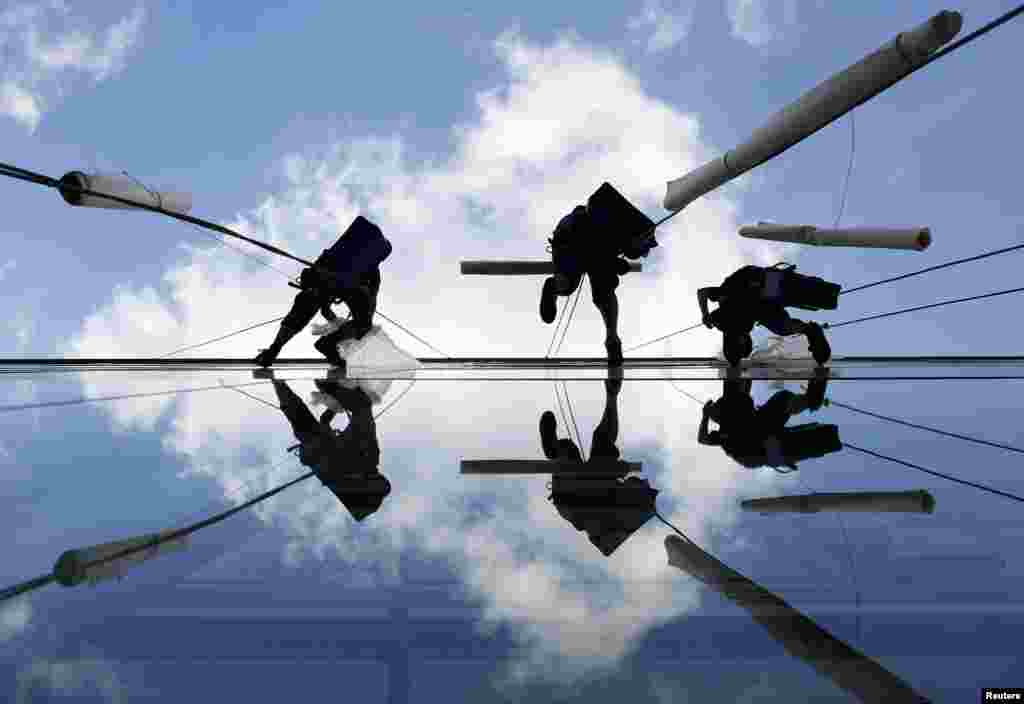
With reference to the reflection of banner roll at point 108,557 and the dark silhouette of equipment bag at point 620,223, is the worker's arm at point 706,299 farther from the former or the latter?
the reflection of banner roll at point 108,557

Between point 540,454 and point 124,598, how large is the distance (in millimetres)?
653

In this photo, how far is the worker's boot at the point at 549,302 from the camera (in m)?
3.85

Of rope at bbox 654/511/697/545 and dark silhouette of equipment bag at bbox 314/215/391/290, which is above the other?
dark silhouette of equipment bag at bbox 314/215/391/290

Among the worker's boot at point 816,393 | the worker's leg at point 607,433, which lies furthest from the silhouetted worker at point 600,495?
the worker's boot at point 816,393

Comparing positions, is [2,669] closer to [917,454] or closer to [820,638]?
[820,638]

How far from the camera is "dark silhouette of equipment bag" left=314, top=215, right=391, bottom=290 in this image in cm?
334

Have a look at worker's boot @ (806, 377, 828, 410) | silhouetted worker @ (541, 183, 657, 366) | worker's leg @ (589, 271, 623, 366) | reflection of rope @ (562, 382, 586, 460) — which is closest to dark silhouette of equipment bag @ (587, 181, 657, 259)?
silhouetted worker @ (541, 183, 657, 366)

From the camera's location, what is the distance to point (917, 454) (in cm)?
111

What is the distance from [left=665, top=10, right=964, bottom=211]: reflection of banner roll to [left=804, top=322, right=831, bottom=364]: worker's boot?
107 cm

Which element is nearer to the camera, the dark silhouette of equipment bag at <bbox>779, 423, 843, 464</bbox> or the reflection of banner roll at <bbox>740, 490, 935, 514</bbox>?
the reflection of banner roll at <bbox>740, 490, 935, 514</bbox>

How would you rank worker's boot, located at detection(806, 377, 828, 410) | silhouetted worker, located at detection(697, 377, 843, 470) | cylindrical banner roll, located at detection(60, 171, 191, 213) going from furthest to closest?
cylindrical banner roll, located at detection(60, 171, 191, 213), worker's boot, located at detection(806, 377, 828, 410), silhouetted worker, located at detection(697, 377, 843, 470)

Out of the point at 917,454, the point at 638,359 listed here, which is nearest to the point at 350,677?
the point at 917,454

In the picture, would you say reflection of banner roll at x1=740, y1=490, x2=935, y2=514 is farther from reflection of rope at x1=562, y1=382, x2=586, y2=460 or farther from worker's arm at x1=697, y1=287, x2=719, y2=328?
worker's arm at x1=697, y1=287, x2=719, y2=328

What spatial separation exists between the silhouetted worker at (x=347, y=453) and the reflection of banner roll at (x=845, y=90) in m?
1.46
